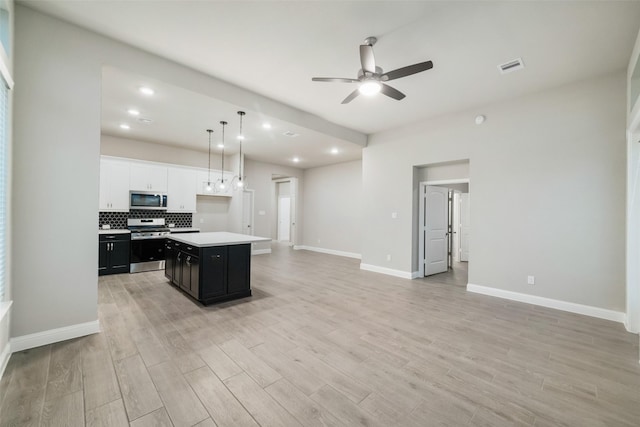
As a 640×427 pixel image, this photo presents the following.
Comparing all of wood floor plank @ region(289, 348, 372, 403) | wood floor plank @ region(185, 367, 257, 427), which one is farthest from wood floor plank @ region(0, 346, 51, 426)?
wood floor plank @ region(289, 348, 372, 403)

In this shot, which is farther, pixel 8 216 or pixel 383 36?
pixel 383 36

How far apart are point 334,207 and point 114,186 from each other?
576cm

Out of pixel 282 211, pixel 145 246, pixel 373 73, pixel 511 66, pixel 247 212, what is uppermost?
pixel 511 66

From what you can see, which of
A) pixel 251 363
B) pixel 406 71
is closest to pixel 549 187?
pixel 406 71

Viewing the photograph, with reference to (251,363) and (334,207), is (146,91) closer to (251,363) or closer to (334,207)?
(251,363)

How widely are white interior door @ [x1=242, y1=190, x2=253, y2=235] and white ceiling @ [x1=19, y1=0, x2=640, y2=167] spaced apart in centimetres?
462

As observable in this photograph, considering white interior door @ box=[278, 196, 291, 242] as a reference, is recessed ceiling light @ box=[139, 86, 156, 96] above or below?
above

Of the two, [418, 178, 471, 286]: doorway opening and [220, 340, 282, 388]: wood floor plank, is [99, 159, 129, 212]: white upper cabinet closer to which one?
[220, 340, 282, 388]: wood floor plank

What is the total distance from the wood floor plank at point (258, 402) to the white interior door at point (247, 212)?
6235mm

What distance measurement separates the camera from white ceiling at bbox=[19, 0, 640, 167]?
248 centimetres

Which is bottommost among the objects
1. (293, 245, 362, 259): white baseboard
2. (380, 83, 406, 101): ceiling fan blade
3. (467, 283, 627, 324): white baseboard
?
(467, 283, 627, 324): white baseboard

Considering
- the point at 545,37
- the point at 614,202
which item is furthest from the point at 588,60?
the point at 614,202

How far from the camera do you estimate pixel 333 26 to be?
271 cm

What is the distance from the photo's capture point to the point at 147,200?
20.0 feet
